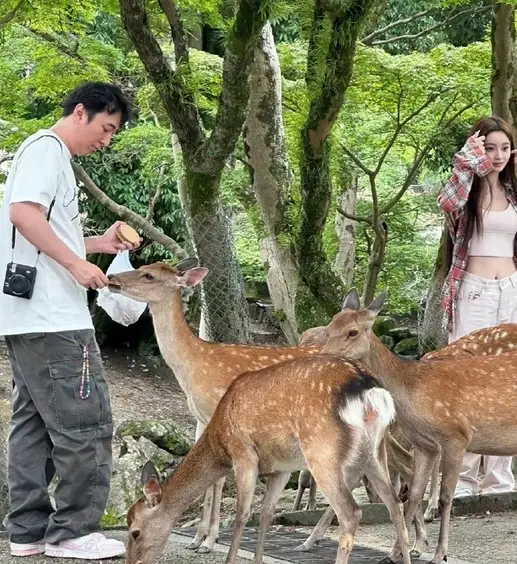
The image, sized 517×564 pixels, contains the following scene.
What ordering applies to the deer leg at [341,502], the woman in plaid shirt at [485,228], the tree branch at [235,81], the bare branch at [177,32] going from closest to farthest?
the deer leg at [341,502], the woman in plaid shirt at [485,228], the tree branch at [235,81], the bare branch at [177,32]

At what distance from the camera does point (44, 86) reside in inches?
438

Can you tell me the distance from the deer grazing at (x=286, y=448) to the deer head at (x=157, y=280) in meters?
1.21

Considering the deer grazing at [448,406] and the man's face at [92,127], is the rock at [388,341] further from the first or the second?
the man's face at [92,127]

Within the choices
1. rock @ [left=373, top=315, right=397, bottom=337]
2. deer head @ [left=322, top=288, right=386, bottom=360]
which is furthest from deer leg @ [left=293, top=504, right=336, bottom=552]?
rock @ [left=373, top=315, right=397, bottom=337]

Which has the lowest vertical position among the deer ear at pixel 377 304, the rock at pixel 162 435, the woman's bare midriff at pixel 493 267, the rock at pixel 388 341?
the rock at pixel 388 341

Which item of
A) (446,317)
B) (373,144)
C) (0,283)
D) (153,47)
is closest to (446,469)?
(446,317)

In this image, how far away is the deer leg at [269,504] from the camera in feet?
16.5

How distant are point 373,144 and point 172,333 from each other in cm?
628

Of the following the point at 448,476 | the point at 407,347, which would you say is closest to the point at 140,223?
the point at 407,347

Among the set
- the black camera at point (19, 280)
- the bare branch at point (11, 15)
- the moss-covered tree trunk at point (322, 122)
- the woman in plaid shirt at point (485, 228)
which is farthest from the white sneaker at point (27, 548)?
the bare branch at point (11, 15)

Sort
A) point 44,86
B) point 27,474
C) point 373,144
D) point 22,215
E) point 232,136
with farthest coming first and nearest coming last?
point 373,144, point 44,86, point 232,136, point 27,474, point 22,215

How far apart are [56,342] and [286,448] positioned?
1110 mm

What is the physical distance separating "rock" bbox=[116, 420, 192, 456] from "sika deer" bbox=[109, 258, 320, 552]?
4261 millimetres

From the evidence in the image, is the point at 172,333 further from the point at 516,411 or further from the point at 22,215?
the point at 516,411
